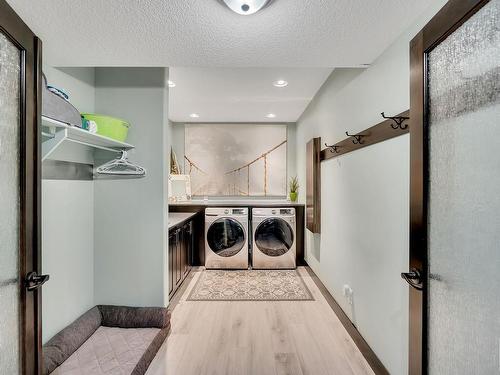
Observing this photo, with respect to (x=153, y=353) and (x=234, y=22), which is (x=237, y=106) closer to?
(x=234, y=22)

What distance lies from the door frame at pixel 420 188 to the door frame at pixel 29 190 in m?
1.58

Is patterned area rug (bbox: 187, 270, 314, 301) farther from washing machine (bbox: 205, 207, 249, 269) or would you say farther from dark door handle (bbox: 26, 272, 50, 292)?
dark door handle (bbox: 26, 272, 50, 292)

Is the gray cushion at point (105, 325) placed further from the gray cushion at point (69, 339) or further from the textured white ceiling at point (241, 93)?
the textured white ceiling at point (241, 93)

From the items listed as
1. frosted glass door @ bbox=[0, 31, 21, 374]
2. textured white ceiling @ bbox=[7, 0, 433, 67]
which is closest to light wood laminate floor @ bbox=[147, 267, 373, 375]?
frosted glass door @ bbox=[0, 31, 21, 374]

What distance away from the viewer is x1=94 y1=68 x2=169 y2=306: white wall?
235 cm

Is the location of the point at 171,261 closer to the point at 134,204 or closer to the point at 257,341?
the point at 134,204

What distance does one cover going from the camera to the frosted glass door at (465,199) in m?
0.82

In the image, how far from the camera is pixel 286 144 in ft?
16.5

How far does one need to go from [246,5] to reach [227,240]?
3342 mm

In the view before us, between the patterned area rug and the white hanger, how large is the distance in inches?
64.3

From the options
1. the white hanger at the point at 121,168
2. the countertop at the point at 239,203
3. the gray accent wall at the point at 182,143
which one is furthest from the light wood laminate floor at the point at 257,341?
the gray accent wall at the point at 182,143

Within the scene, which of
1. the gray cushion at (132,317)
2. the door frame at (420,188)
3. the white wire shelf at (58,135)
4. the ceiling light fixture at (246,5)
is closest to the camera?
the door frame at (420,188)

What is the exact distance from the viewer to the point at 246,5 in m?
1.26

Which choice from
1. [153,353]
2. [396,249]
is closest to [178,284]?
[153,353]
